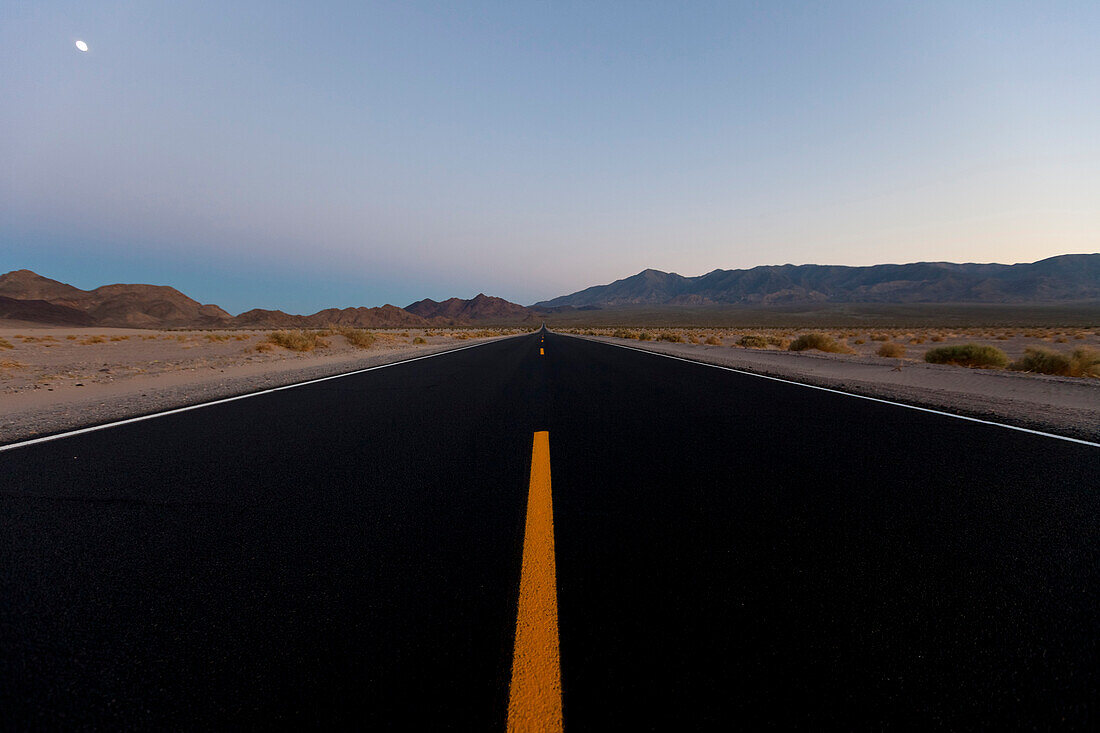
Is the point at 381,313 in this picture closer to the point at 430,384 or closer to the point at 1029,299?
the point at 430,384

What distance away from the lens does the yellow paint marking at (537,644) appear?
1.33 metres

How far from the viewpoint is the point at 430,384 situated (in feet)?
29.3

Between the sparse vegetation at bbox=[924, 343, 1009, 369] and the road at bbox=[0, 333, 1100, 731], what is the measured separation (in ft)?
38.4

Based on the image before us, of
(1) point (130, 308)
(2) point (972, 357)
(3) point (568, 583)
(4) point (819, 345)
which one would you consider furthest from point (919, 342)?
(1) point (130, 308)

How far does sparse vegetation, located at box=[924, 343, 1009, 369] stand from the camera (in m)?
12.8

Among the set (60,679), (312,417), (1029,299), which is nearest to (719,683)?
(60,679)

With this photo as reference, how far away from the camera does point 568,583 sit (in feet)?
6.56

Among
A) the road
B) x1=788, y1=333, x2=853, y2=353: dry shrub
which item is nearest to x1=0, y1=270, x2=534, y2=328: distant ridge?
x1=788, y1=333, x2=853, y2=353: dry shrub

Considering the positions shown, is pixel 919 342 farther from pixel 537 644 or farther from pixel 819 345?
pixel 537 644

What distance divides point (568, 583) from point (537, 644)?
0.42m

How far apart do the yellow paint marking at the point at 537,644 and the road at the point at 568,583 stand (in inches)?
1.3

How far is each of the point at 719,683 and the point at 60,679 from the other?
2207 millimetres

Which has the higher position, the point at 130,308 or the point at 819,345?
the point at 130,308

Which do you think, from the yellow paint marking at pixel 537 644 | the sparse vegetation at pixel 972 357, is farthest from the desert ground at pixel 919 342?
the yellow paint marking at pixel 537 644
